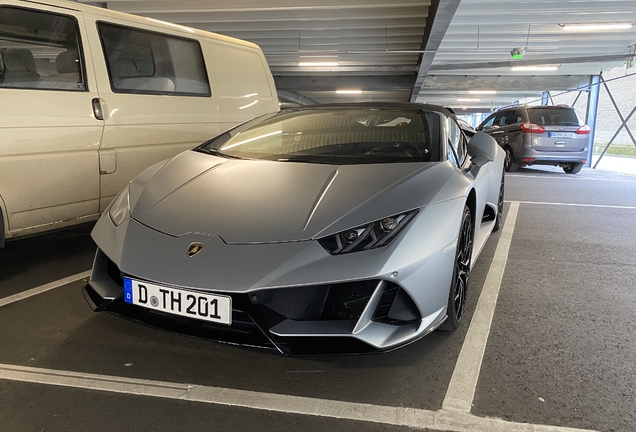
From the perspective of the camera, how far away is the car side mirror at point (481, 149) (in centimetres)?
317

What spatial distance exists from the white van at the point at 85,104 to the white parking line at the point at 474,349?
260 cm

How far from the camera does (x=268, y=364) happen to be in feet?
6.84

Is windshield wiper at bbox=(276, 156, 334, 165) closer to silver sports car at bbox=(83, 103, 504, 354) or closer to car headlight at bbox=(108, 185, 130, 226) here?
silver sports car at bbox=(83, 103, 504, 354)

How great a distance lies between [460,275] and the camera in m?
2.38

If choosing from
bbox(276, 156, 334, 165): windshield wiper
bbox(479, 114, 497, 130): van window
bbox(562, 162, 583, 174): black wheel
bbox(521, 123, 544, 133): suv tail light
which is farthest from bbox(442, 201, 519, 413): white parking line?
bbox(479, 114, 497, 130): van window

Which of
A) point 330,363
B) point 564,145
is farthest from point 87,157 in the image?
point 564,145

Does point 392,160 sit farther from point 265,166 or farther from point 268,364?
point 268,364

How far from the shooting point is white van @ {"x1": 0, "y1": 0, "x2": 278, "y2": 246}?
2830 mm

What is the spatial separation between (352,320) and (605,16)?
33.8ft

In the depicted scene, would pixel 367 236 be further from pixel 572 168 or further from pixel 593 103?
pixel 593 103

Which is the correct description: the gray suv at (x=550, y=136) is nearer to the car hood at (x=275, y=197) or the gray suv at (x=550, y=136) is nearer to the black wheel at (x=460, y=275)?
the black wheel at (x=460, y=275)

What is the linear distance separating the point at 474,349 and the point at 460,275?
0.36 m

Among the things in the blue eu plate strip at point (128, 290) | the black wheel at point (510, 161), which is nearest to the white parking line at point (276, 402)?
the blue eu plate strip at point (128, 290)

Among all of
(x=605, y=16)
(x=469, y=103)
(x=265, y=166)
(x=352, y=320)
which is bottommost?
(x=469, y=103)
